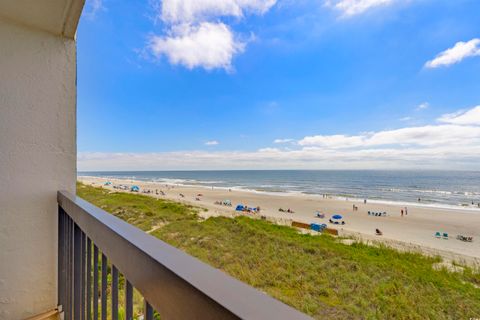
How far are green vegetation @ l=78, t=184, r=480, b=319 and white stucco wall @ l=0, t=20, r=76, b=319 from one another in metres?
1.26

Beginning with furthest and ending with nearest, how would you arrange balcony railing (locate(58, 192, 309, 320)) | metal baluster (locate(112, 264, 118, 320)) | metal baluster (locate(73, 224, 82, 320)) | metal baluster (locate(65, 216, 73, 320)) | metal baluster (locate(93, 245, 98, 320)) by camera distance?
metal baluster (locate(65, 216, 73, 320)) < metal baluster (locate(73, 224, 82, 320)) < metal baluster (locate(93, 245, 98, 320)) < metal baluster (locate(112, 264, 118, 320)) < balcony railing (locate(58, 192, 309, 320))

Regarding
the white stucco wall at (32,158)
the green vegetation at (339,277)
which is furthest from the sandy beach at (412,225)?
the white stucco wall at (32,158)

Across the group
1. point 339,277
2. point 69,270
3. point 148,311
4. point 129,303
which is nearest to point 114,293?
point 129,303

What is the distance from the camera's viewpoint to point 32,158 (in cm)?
143

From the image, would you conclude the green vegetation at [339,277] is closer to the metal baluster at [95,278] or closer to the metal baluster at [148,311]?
the metal baluster at [95,278]

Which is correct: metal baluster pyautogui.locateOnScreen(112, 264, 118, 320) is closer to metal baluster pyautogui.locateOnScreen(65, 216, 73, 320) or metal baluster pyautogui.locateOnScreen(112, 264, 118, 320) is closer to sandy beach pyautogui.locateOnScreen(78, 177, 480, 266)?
metal baluster pyautogui.locateOnScreen(65, 216, 73, 320)

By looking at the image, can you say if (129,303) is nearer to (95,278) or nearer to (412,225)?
(95,278)

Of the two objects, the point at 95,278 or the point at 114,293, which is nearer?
the point at 114,293

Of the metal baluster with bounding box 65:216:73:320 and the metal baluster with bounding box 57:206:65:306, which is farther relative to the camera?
the metal baluster with bounding box 57:206:65:306

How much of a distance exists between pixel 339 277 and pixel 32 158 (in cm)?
450

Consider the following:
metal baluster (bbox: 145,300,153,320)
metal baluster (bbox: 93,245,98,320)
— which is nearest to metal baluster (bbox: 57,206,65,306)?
metal baluster (bbox: 93,245,98,320)

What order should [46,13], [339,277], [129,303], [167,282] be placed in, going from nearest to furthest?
[167,282], [129,303], [46,13], [339,277]

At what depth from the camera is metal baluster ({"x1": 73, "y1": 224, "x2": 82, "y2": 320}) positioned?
39.8 inches

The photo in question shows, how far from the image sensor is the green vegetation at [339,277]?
3.02 meters
